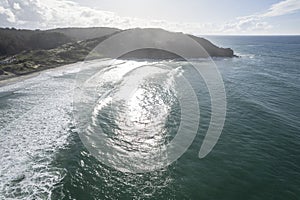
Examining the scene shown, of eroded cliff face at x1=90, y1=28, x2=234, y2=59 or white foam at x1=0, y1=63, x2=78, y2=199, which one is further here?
eroded cliff face at x1=90, y1=28, x2=234, y2=59

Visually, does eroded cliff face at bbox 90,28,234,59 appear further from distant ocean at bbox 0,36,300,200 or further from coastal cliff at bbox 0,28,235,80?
distant ocean at bbox 0,36,300,200

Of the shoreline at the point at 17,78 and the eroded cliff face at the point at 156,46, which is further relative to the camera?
the eroded cliff face at the point at 156,46

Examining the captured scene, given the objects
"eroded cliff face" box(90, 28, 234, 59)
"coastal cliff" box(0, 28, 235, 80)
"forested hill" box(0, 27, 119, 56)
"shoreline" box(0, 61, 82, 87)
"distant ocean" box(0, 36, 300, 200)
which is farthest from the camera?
"eroded cliff face" box(90, 28, 234, 59)

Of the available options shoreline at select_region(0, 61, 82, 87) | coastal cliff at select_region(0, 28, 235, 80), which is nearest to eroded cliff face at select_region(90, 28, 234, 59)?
coastal cliff at select_region(0, 28, 235, 80)

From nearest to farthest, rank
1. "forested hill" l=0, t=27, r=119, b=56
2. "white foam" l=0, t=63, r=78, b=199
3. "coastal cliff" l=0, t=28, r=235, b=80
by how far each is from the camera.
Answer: "white foam" l=0, t=63, r=78, b=199
"coastal cliff" l=0, t=28, r=235, b=80
"forested hill" l=0, t=27, r=119, b=56

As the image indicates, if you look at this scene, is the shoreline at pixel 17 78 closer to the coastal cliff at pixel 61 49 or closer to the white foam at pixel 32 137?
the coastal cliff at pixel 61 49

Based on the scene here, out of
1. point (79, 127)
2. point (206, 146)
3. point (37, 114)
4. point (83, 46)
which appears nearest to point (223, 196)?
point (206, 146)

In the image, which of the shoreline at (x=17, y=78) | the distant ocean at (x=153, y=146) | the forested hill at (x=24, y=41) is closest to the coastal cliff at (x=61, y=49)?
the forested hill at (x=24, y=41)

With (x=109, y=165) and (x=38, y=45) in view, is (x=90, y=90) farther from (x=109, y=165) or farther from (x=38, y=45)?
(x=38, y=45)
